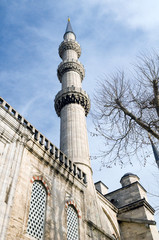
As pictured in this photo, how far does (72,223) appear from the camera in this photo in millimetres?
9516

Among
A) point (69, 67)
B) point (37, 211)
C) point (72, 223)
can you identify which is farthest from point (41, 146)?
point (69, 67)

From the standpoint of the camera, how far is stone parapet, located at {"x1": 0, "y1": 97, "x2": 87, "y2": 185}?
8616 millimetres

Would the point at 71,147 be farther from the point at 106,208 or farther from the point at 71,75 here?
the point at 71,75

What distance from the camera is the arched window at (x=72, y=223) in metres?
9.12

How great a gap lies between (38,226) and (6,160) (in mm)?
2425

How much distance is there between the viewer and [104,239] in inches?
414

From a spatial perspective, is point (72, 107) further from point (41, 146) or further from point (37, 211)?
point (37, 211)

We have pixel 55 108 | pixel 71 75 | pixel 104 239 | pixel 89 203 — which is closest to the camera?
pixel 104 239

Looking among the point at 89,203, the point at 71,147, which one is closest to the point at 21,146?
the point at 89,203

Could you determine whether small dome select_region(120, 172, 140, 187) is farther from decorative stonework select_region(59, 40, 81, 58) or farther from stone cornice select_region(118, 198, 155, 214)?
decorative stonework select_region(59, 40, 81, 58)

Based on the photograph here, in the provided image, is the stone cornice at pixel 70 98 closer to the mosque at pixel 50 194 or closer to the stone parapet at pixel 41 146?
the mosque at pixel 50 194

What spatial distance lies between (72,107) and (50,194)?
9.47 m

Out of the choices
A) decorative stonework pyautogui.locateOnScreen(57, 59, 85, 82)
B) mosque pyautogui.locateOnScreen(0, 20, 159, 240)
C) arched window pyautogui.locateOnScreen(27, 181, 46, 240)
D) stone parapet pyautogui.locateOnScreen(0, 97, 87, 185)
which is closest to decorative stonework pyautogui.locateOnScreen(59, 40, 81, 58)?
decorative stonework pyautogui.locateOnScreen(57, 59, 85, 82)

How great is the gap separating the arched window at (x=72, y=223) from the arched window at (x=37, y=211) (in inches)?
60.9
